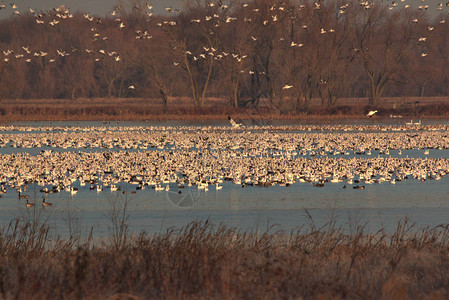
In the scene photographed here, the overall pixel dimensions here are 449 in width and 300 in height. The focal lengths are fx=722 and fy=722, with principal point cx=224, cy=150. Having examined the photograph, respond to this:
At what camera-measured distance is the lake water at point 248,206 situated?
13.7m

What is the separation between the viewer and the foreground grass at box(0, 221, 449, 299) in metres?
7.13

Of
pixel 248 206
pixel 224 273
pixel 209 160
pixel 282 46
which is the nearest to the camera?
pixel 224 273

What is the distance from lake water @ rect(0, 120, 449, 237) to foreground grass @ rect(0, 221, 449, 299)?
8.34 ft

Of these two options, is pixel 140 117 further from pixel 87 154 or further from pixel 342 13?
pixel 87 154

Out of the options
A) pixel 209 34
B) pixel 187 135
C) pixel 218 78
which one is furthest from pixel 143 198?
pixel 218 78

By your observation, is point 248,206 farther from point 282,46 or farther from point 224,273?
point 282,46

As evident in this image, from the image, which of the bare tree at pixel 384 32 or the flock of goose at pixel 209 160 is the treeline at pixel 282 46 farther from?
the flock of goose at pixel 209 160

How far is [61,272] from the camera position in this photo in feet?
26.2

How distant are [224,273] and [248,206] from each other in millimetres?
8014

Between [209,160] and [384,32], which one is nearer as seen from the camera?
[209,160]

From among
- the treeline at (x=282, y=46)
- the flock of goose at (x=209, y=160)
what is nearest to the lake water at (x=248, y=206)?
the flock of goose at (x=209, y=160)

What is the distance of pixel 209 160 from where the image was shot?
25.3 m

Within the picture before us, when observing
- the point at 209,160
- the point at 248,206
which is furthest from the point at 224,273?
the point at 209,160

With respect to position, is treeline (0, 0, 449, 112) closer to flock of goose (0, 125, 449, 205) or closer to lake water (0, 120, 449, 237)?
flock of goose (0, 125, 449, 205)
